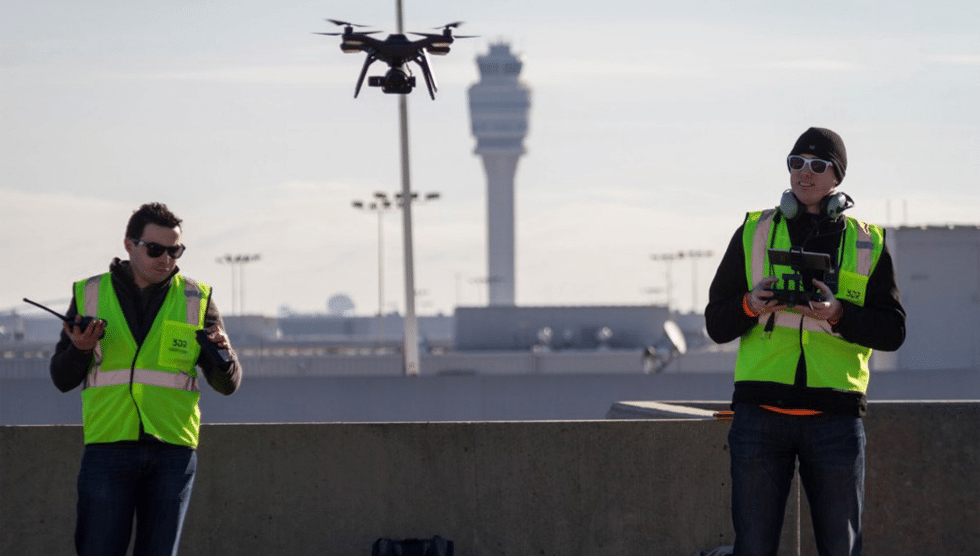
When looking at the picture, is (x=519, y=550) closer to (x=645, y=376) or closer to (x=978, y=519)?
(x=978, y=519)

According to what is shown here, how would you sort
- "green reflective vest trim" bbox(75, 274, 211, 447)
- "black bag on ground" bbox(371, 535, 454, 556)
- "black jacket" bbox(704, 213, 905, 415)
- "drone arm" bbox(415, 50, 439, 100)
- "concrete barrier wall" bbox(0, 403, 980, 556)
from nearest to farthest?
1. "black jacket" bbox(704, 213, 905, 415)
2. "green reflective vest trim" bbox(75, 274, 211, 447)
3. "black bag on ground" bbox(371, 535, 454, 556)
4. "concrete barrier wall" bbox(0, 403, 980, 556)
5. "drone arm" bbox(415, 50, 439, 100)

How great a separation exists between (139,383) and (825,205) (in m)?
2.88

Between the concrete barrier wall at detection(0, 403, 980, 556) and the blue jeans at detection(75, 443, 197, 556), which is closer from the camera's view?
the blue jeans at detection(75, 443, 197, 556)

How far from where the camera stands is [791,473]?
268 inches

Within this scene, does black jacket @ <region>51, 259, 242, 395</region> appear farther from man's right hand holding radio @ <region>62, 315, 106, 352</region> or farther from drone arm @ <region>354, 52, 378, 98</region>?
drone arm @ <region>354, 52, 378, 98</region>

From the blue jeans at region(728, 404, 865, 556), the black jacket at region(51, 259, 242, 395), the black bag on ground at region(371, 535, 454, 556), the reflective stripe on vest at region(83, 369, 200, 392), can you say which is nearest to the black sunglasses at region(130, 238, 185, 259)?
the black jacket at region(51, 259, 242, 395)

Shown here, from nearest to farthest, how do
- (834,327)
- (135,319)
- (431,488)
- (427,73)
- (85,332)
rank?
(834,327) → (85,332) → (135,319) → (431,488) → (427,73)

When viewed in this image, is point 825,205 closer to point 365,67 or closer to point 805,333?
point 805,333

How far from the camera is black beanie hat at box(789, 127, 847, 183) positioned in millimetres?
6812

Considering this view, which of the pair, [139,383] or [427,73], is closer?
[139,383]

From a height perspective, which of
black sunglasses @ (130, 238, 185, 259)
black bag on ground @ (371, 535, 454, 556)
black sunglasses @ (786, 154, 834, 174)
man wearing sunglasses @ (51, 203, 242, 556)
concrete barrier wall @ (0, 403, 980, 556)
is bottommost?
black bag on ground @ (371, 535, 454, 556)

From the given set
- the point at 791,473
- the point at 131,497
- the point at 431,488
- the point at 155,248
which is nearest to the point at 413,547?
the point at 431,488

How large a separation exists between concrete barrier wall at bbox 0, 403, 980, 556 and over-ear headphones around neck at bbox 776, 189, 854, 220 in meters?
2.57

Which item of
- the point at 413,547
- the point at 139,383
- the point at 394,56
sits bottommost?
the point at 413,547
